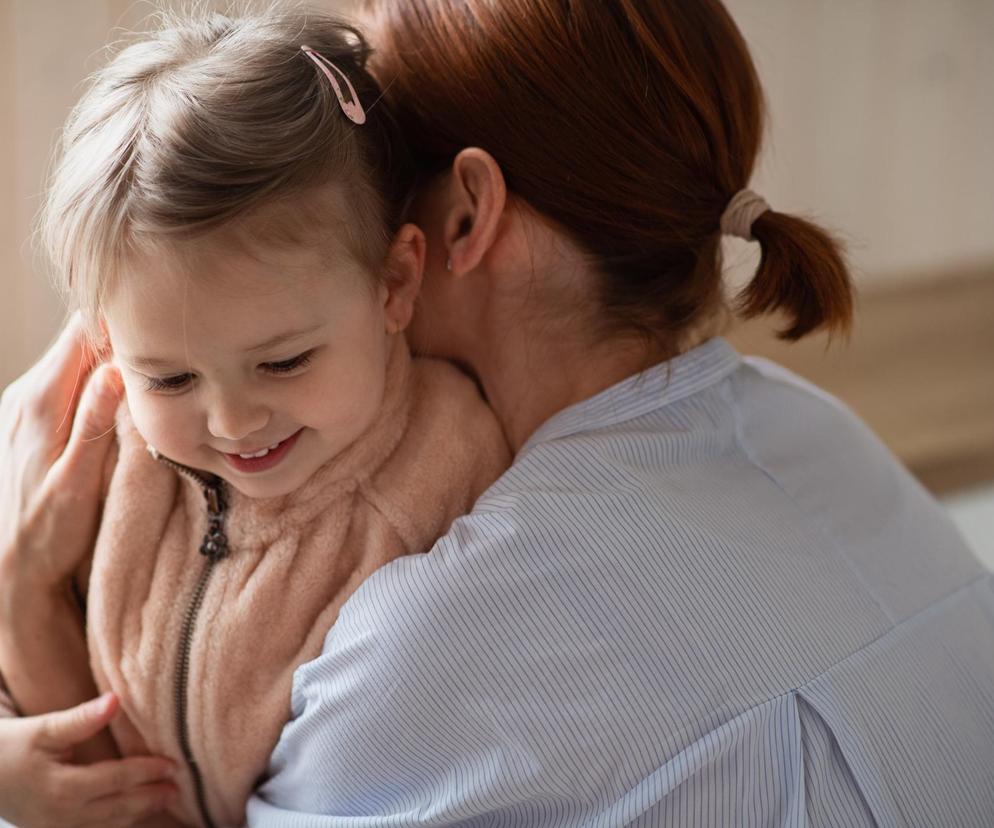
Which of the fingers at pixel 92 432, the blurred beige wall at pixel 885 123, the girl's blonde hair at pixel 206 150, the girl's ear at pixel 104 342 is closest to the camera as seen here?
the girl's blonde hair at pixel 206 150

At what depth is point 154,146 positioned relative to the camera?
938 millimetres

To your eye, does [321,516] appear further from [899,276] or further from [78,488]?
[899,276]

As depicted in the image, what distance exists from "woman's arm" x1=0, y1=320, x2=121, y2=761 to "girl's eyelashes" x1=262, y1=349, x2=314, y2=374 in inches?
8.7

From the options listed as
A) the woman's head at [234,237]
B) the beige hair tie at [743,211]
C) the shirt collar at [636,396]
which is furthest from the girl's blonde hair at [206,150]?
the beige hair tie at [743,211]

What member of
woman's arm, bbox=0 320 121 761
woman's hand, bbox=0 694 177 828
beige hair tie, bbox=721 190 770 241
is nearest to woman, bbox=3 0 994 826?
beige hair tie, bbox=721 190 770 241

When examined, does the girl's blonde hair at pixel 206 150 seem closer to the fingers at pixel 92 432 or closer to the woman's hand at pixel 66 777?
the fingers at pixel 92 432

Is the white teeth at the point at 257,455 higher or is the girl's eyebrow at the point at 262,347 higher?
the girl's eyebrow at the point at 262,347

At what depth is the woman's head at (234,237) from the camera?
943 millimetres

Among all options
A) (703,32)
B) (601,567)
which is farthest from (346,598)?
(703,32)

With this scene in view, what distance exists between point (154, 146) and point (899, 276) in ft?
6.09

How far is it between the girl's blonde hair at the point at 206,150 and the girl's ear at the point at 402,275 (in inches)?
0.7

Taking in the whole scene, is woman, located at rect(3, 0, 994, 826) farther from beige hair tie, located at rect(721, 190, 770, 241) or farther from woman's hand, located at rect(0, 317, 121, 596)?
woman's hand, located at rect(0, 317, 121, 596)

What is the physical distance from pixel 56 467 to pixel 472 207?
0.45 m

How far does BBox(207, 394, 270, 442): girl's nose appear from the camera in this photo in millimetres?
1000
